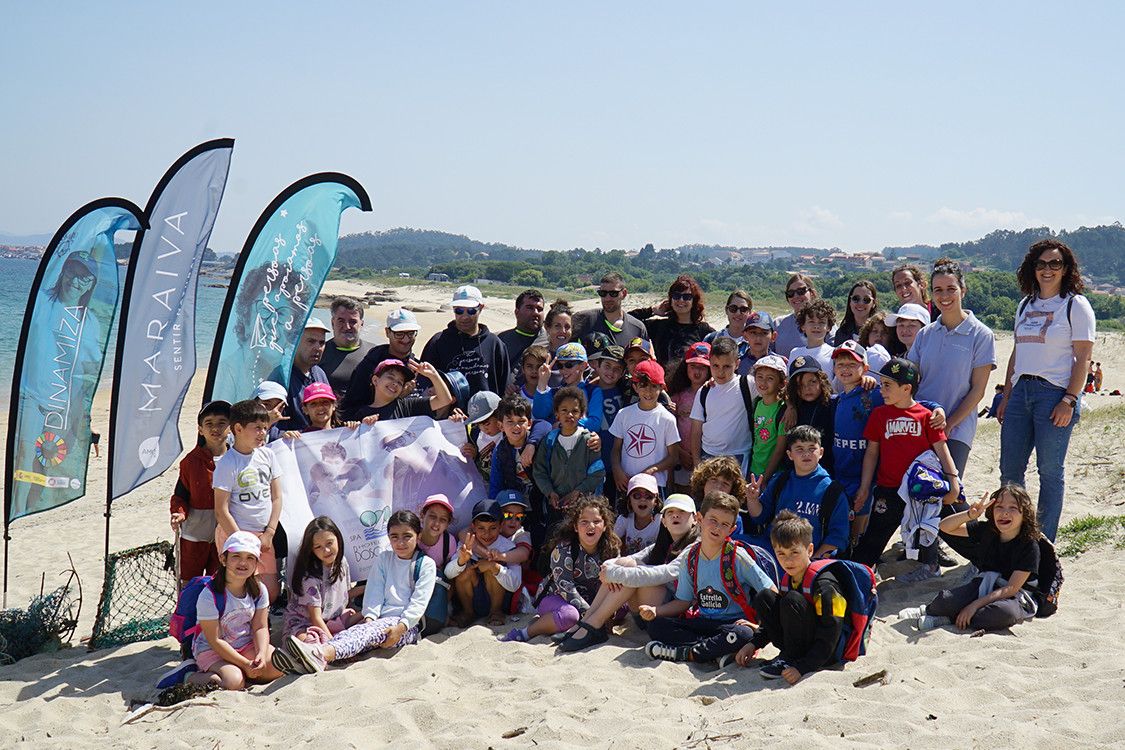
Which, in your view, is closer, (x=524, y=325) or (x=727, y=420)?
(x=727, y=420)

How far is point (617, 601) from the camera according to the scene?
5.74 meters

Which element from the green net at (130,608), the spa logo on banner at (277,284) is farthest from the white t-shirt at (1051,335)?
the green net at (130,608)

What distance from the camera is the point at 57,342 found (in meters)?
6.64

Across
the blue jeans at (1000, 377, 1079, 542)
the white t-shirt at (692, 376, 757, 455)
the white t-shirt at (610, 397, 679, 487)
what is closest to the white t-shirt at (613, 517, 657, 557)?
the white t-shirt at (610, 397, 679, 487)

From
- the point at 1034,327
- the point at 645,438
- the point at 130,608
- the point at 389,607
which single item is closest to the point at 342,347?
the point at 389,607

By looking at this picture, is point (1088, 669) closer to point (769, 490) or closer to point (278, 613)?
point (769, 490)

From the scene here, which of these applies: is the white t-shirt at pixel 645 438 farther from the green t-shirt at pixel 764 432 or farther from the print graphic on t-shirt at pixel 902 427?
the print graphic on t-shirt at pixel 902 427

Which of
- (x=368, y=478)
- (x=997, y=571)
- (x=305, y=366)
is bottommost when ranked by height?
(x=997, y=571)

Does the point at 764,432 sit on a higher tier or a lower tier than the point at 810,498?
higher

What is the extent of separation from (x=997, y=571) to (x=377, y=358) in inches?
179

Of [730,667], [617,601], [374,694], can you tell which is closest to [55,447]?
[374,694]

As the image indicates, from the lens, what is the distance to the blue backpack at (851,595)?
5051mm

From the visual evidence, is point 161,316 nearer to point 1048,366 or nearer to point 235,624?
point 235,624

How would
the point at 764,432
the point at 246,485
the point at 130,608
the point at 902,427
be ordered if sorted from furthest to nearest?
the point at 130,608
the point at 764,432
the point at 902,427
the point at 246,485
